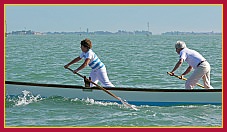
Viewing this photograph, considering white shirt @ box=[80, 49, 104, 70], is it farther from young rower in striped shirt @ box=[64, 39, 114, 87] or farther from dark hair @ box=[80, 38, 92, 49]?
dark hair @ box=[80, 38, 92, 49]

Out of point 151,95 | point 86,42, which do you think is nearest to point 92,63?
point 86,42

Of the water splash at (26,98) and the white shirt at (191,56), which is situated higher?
the white shirt at (191,56)

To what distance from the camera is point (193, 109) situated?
1116 centimetres

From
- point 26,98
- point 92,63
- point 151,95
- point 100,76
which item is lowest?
point 26,98

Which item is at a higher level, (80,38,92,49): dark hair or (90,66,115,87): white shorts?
(80,38,92,49): dark hair

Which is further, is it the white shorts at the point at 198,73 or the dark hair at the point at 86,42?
the white shorts at the point at 198,73

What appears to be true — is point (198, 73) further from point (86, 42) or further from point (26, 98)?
point (26, 98)

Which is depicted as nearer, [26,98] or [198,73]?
[198,73]

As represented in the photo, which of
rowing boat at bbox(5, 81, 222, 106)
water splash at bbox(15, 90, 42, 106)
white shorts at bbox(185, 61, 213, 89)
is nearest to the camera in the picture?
rowing boat at bbox(5, 81, 222, 106)

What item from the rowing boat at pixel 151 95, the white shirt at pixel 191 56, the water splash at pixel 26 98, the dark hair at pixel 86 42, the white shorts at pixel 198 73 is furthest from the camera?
the water splash at pixel 26 98

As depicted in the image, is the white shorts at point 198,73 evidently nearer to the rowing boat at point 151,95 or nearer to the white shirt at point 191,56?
the white shirt at point 191,56

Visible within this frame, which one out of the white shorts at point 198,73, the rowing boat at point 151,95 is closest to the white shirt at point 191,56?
the white shorts at point 198,73

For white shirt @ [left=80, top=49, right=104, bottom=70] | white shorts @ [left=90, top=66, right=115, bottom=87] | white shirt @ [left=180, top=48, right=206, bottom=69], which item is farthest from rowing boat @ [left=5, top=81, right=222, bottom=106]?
white shirt @ [left=180, top=48, right=206, bottom=69]

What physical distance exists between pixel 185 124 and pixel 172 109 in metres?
1.34
